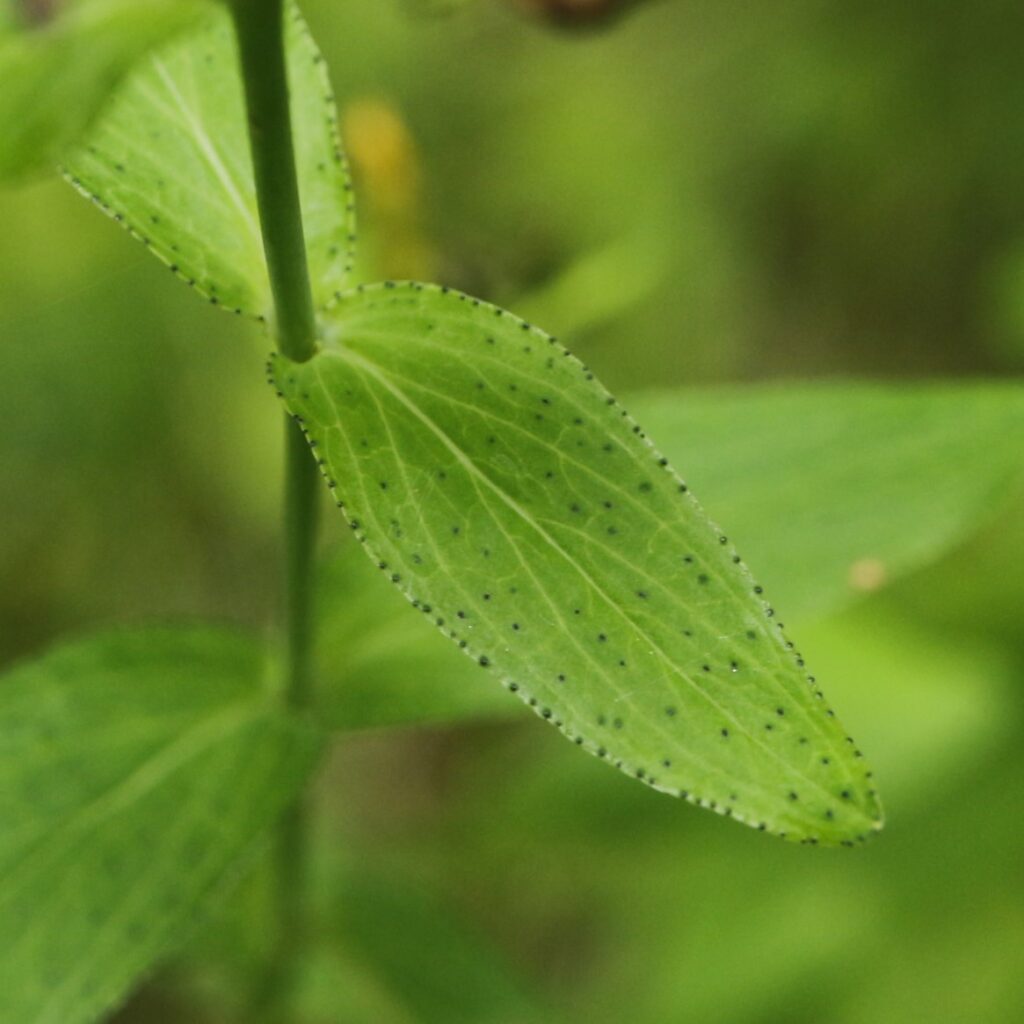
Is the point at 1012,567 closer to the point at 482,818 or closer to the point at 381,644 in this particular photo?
the point at 482,818

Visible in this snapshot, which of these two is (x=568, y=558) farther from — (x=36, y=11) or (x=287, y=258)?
(x=36, y=11)

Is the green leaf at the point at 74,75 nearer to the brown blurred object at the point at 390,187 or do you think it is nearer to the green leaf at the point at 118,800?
the green leaf at the point at 118,800

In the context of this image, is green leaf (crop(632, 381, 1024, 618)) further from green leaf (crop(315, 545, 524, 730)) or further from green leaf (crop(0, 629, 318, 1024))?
green leaf (crop(0, 629, 318, 1024))

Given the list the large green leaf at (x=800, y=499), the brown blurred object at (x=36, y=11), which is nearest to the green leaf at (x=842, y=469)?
the large green leaf at (x=800, y=499)

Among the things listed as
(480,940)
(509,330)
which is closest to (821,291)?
(480,940)

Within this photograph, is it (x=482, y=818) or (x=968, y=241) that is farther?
(x=968, y=241)

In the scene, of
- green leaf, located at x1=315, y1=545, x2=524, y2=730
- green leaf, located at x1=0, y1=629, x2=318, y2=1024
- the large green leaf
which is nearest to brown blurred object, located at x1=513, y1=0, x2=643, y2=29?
the large green leaf
